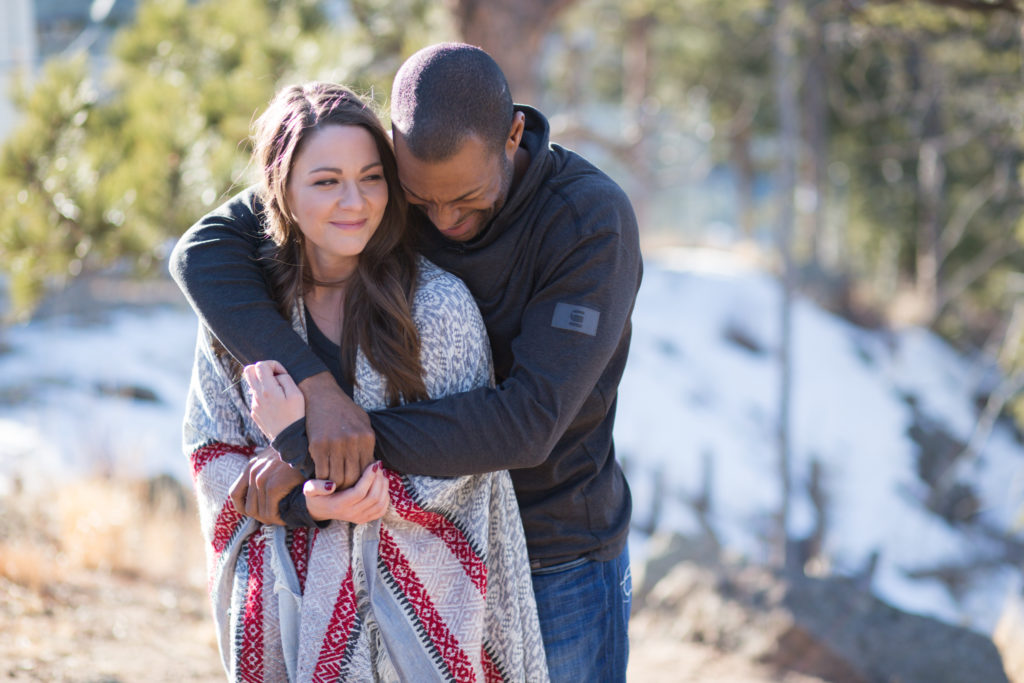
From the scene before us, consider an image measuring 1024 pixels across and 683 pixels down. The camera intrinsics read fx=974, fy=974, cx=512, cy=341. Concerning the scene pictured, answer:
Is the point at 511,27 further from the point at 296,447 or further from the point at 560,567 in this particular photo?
the point at 296,447

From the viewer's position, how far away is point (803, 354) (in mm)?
13562

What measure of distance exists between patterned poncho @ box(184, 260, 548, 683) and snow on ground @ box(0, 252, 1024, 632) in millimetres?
3534

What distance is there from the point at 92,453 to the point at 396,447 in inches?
173

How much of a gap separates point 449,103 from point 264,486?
75 cm

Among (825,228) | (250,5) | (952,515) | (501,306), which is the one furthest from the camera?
(825,228)

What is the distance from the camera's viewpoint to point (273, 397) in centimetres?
170

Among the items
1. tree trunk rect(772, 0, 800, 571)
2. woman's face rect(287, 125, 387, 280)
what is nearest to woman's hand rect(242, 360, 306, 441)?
woman's face rect(287, 125, 387, 280)

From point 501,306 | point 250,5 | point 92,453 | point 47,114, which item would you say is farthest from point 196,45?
point 501,306

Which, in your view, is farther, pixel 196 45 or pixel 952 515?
pixel 952 515

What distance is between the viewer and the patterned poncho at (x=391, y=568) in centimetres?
176

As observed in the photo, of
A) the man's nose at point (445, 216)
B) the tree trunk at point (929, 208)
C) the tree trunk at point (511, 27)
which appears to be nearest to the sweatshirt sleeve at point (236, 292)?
the man's nose at point (445, 216)

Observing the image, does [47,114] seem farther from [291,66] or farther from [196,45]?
[196,45]

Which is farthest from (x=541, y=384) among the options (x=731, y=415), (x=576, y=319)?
(x=731, y=415)

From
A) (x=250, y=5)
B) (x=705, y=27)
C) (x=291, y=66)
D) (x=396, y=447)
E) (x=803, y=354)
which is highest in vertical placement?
(x=705, y=27)
